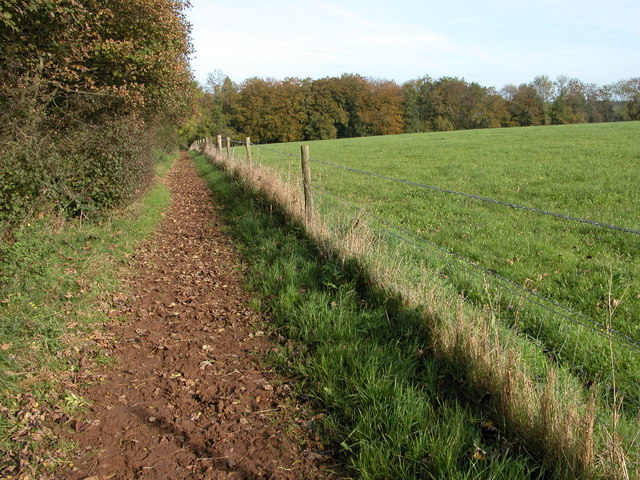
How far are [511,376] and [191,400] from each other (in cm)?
252

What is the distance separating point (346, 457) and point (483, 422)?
96 cm

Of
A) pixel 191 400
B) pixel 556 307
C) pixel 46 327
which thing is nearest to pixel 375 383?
pixel 191 400

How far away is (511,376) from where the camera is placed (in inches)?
118

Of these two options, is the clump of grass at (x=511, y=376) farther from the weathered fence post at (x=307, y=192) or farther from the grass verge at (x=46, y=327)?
the grass verge at (x=46, y=327)

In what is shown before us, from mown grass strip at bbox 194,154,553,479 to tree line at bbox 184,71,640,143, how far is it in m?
73.3

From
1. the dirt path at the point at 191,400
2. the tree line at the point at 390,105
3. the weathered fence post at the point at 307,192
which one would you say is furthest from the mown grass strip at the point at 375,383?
the tree line at the point at 390,105

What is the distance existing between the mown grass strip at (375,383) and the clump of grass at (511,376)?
0.14 metres

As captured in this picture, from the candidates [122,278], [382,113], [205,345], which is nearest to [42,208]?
[122,278]

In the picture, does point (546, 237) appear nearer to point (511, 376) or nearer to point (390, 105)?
point (511, 376)

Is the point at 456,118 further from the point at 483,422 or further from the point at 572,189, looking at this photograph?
the point at 483,422

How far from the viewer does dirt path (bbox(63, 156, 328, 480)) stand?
3029 mm

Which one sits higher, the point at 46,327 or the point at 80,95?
the point at 80,95

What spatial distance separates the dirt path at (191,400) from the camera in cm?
303

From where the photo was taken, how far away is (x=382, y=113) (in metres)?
91.4
